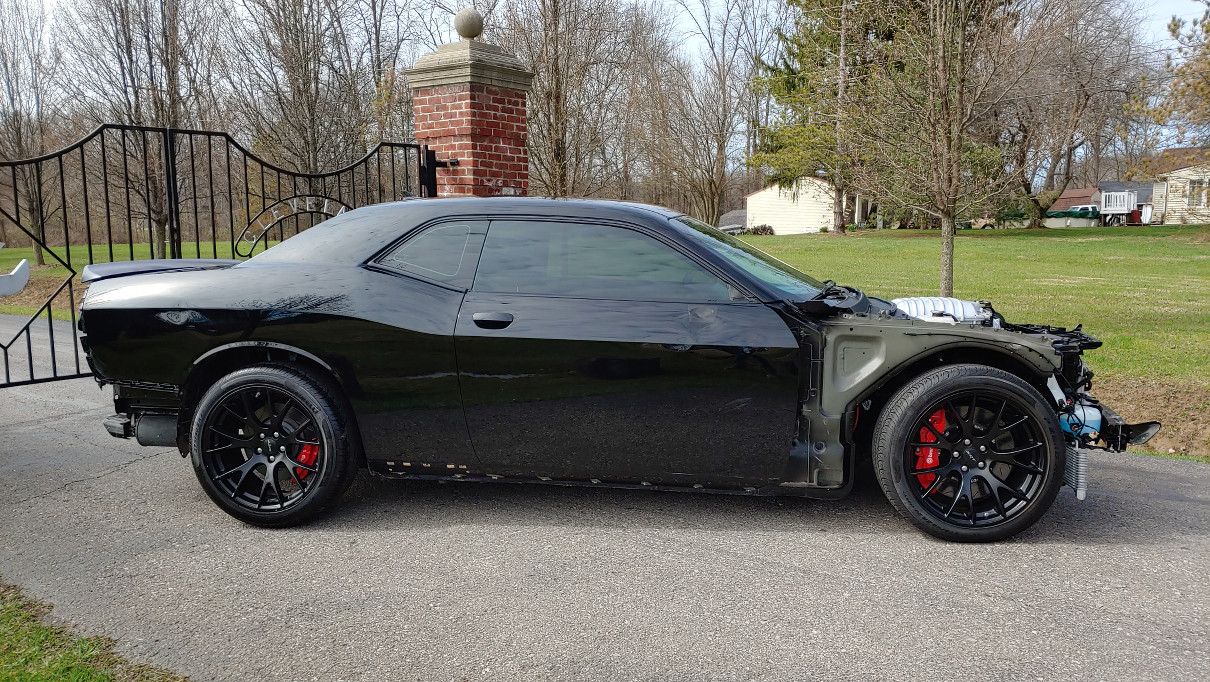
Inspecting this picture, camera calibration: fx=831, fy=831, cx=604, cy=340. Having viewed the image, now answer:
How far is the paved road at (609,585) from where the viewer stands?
272 cm

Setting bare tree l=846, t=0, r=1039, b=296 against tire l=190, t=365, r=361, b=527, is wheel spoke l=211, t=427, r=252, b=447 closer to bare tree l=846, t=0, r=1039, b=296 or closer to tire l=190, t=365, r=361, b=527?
tire l=190, t=365, r=361, b=527

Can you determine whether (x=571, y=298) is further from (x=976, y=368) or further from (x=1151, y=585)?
(x=1151, y=585)

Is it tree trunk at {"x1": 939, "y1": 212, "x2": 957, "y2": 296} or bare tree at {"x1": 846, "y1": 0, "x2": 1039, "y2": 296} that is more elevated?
bare tree at {"x1": 846, "y1": 0, "x2": 1039, "y2": 296}

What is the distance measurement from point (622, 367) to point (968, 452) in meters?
1.57

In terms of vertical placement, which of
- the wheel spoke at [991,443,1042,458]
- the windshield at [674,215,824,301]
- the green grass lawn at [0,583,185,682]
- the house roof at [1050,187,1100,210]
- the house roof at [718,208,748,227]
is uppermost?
the house roof at [1050,187,1100,210]

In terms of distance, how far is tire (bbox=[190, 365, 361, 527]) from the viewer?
A: 3887 millimetres

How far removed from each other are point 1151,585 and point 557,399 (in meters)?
2.53

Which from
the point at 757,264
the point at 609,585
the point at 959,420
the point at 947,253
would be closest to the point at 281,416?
the point at 609,585

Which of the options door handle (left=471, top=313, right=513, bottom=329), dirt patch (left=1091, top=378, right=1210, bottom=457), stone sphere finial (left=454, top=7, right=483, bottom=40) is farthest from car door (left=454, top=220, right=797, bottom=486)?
stone sphere finial (left=454, top=7, right=483, bottom=40)

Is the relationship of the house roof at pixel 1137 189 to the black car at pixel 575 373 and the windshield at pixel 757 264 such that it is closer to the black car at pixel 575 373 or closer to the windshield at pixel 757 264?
the windshield at pixel 757 264

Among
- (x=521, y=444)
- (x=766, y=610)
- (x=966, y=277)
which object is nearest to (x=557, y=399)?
(x=521, y=444)

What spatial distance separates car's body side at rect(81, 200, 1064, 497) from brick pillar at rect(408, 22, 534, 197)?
160 inches

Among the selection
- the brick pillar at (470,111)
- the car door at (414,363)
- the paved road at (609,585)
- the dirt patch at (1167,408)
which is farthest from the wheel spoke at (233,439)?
the dirt patch at (1167,408)

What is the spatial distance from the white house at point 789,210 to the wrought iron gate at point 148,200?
110ft
